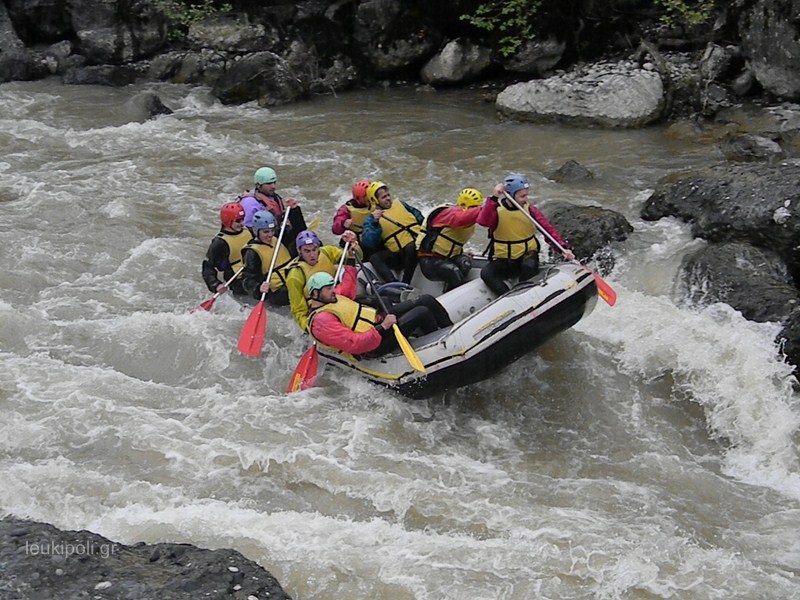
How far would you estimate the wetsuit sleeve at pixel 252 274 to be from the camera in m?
8.04

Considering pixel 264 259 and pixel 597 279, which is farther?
pixel 264 259

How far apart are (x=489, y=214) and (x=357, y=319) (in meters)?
1.58

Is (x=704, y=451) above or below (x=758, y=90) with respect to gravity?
below

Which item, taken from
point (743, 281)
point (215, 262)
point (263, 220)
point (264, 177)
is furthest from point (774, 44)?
point (215, 262)

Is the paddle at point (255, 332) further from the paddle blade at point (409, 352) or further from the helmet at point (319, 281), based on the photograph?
the paddle blade at point (409, 352)

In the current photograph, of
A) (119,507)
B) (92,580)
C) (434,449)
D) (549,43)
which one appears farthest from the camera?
(549,43)

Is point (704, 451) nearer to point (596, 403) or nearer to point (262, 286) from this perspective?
point (596, 403)

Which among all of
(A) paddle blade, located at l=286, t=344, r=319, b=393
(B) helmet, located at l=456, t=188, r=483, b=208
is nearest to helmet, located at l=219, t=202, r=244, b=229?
(A) paddle blade, located at l=286, t=344, r=319, b=393

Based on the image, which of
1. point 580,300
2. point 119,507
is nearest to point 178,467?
point 119,507

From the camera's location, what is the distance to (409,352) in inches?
265

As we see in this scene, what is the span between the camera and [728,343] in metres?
7.50

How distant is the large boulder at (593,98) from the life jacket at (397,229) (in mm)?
6129

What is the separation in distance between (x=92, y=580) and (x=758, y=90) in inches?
487

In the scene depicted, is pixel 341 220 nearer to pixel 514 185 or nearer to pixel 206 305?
pixel 206 305
